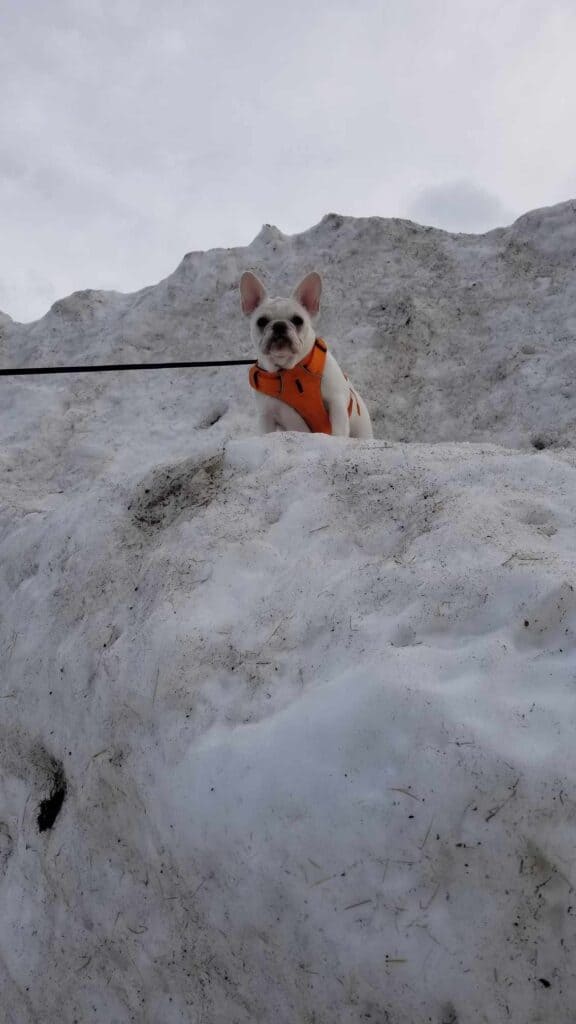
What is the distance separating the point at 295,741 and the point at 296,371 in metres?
3.71

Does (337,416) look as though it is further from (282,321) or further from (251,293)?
(251,293)

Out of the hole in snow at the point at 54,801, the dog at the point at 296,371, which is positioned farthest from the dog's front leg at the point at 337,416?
the hole in snow at the point at 54,801

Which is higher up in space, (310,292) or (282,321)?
(310,292)

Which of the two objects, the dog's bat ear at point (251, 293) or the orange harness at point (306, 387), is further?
the dog's bat ear at point (251, 293)

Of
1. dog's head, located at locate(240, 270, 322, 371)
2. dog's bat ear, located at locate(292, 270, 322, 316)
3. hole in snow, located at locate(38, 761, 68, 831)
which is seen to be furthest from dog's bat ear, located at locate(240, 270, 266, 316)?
hole in snow, located at locate(38, 761, 68, 831)

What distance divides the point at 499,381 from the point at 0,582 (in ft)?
17.0

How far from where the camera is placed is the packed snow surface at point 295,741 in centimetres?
178

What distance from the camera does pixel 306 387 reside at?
5.32m

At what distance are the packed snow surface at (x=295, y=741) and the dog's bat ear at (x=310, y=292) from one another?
7.05 ft

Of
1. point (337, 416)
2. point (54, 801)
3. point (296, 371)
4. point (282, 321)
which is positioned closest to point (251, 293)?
point (282, 321)

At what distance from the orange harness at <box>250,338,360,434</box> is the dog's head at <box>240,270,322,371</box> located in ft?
0.21

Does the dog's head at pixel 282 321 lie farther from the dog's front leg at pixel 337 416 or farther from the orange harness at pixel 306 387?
the dog's front leg at pixel 337 416

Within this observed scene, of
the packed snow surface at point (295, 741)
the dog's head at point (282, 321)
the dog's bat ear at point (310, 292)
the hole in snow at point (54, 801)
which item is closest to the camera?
the packed snow surface at point (295, 741)

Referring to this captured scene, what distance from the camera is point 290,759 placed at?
2.06 m
